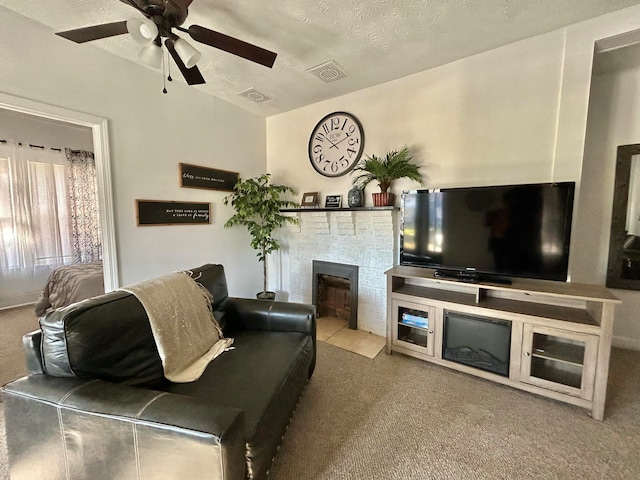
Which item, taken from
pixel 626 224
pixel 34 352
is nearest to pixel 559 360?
pixel 626 224

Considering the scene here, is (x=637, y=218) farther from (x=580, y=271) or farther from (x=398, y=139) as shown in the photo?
(x=398, y=139)

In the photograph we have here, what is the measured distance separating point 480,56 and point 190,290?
298 cm

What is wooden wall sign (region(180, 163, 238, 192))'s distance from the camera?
2.85 metres

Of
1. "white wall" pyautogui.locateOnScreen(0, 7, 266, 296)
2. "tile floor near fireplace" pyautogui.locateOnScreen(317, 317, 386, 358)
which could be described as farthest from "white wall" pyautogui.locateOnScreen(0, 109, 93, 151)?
"tile floor near fireplace" pyautogui.locateOnScreen(317, 317, 386, 358)

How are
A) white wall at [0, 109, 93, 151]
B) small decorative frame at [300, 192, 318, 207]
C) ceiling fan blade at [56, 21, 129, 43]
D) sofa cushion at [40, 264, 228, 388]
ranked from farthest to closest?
white wall at [0, 109, 93, 151]
small decorative frame at [300, 192, 318, 207]
ceiling fan blade at [56, 21, 129, 43]
sofa cushion at [40, 264, 228, 388]

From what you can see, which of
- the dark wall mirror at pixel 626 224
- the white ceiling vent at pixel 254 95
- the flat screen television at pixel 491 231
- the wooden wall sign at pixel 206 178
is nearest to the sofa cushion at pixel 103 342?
the wooden wall sign at pixel 206 178

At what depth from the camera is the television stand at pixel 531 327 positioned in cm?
165

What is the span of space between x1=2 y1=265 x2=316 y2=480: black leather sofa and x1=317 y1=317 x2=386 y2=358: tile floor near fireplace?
1.22m

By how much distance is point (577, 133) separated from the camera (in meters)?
1.96

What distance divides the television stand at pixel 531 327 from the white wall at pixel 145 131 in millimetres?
2179

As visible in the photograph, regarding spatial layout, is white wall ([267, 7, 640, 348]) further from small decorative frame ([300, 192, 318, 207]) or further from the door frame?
the door frame

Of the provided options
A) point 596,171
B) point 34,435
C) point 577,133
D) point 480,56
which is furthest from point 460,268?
point 34,435

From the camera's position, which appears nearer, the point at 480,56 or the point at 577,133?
the point at 577,133

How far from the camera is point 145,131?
253 centimetres
